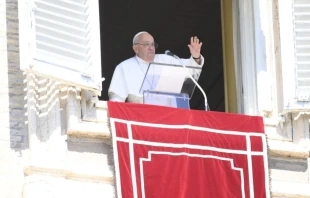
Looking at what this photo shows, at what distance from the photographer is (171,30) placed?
61.6 ft

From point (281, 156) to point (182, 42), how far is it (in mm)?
5033

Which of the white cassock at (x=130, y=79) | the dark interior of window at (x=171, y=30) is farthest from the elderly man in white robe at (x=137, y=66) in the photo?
the dark interior of window at (x=171, y=30)

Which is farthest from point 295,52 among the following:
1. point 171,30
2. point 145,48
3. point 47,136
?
point 171,30

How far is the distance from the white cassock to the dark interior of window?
3.24 meters

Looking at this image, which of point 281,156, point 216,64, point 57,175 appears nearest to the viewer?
point 57,175

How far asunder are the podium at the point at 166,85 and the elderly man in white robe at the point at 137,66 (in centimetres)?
14

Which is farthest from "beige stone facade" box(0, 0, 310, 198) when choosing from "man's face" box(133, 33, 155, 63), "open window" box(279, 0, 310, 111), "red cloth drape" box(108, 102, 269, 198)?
"man's face" box(133, 33, 155, 63)

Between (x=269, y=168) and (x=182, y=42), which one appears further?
(x=182, y=42)

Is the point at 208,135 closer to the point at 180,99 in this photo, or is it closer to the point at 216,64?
the point at 180,99

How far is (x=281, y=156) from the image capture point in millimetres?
14008

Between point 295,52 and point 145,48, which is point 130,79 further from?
point 295,52

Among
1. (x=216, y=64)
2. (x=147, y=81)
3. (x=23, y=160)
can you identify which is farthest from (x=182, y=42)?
(x=23, y=160)

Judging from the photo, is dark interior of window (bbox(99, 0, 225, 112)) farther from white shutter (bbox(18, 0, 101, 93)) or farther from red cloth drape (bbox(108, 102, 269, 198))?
white shutter (bbox(18, 0, 101, 93))

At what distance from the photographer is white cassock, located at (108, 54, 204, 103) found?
14.2m
